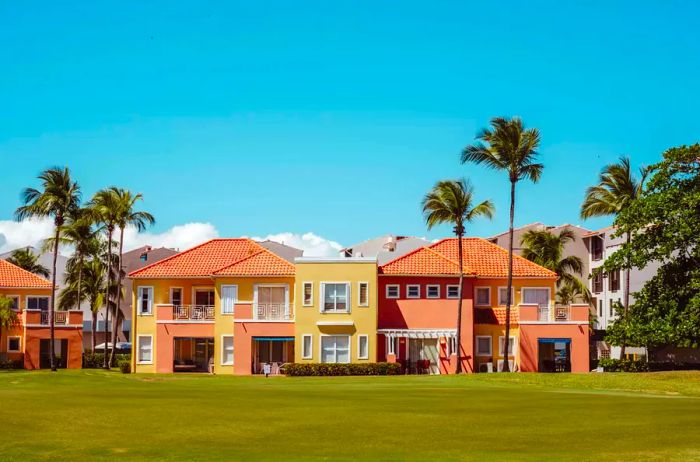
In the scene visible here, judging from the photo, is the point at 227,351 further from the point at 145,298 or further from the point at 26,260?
the point at 26,260

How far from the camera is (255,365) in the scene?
6850 centimetres

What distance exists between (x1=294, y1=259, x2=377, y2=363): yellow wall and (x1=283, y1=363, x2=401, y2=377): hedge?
111 inches

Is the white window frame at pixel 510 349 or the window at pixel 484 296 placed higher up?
the window at pixel 484 296

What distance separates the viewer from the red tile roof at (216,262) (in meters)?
69.6

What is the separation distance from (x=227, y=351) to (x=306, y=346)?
5708mm

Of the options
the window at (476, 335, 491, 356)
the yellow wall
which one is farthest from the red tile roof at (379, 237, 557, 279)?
the window at (476, 335, 491, 356)

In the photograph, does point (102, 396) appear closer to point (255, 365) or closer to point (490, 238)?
point (255, 365)

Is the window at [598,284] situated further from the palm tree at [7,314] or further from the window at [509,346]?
the palm tree at [7,314]

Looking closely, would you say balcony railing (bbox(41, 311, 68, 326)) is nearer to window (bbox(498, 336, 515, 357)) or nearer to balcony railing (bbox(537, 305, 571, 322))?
window (bbox(498, 336, 515, 357))

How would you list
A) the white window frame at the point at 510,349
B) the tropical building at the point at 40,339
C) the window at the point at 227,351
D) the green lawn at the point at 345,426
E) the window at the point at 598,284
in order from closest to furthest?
the green lawn at the point at 345,426 → the window at the point at 227,351 → the white window frame at the point at 510,349 → the tropical building at the point at 40,339 → the window at the point at 598,284

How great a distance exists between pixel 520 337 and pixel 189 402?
38.1 metres

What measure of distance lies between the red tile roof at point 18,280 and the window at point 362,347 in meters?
28.9

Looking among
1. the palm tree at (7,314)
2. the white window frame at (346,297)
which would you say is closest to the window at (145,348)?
the palm tree at (7,314)

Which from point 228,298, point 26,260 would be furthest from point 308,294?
point 26,260
